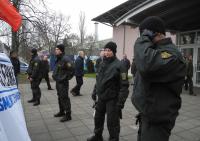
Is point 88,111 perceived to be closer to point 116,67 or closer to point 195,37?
point 116,67

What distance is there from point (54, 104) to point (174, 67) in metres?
7.24

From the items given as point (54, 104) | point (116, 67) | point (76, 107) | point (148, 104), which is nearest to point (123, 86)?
point (116, 67)

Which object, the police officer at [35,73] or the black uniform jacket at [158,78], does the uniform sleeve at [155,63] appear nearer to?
the black uniform jacket at [158,78]

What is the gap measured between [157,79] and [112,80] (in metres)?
2.12

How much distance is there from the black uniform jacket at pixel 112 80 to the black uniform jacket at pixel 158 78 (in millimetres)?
1835

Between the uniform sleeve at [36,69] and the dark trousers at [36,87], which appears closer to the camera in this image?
the uniform sleeve at [36,69]

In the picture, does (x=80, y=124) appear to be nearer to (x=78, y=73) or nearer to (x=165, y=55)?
(x=165, y=55)

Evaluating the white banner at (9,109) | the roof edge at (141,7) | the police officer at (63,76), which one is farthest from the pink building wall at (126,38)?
the white banner at (9,109)

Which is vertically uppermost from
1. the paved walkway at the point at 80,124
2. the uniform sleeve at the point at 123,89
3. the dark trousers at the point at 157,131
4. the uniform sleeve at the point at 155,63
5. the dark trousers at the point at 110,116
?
the uniform sleeve at the point at 155,63

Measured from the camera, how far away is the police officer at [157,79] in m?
2.47

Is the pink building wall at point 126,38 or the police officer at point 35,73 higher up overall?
the pink building wall at point 126,38

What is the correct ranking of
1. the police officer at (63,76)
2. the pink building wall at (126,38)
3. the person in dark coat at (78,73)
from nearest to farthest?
the police officer at (63,76) → the person in dark coat at (78,73) → the pink building wall at (126,38)

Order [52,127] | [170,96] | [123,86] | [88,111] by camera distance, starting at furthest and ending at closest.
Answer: [88,111] < [52,127] < [123,86] < [170,96]

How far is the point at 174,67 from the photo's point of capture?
2.51 m
